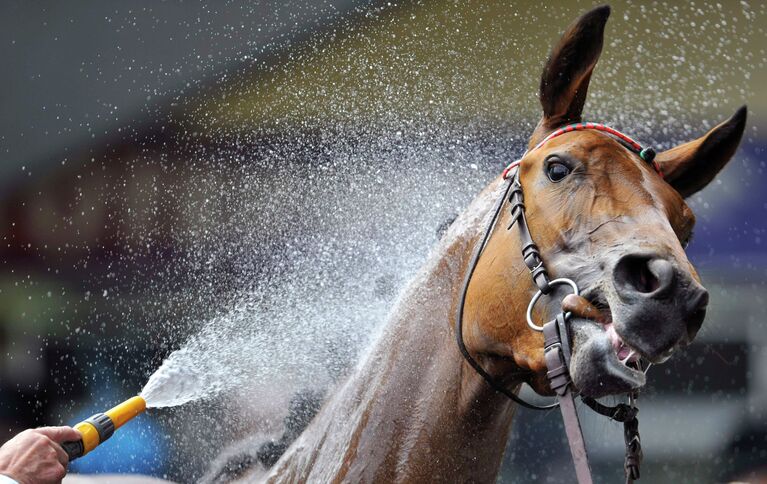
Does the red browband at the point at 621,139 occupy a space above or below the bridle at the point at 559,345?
above

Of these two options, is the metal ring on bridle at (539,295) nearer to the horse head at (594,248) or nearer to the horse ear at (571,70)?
the horse head at (594,248)

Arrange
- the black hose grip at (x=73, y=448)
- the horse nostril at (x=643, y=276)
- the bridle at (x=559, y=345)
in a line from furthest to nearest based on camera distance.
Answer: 1. the black hose grip at (x=73, y=448)
2. the bridle at (x=559, y=345)
3. the horse nostril at (x=643, y=276)

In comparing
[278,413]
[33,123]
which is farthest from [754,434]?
[33,123]

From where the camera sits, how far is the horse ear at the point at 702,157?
182cm

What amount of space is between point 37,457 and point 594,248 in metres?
1.14

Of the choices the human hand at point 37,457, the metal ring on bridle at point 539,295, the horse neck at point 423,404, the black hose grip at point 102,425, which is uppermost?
the human hand at point 37,457

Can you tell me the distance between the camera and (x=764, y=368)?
4.85 metres

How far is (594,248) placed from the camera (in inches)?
61.2

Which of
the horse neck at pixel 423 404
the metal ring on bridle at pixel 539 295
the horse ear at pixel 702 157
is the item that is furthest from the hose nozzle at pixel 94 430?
the horse ear at pixel 702 157

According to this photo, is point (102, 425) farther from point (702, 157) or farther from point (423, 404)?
point (702, 157)

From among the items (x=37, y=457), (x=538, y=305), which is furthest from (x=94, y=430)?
(x=538, y=305)

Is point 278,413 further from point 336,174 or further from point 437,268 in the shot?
point 336,174

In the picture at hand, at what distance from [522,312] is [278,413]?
3.28ft

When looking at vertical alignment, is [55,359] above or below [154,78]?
below
